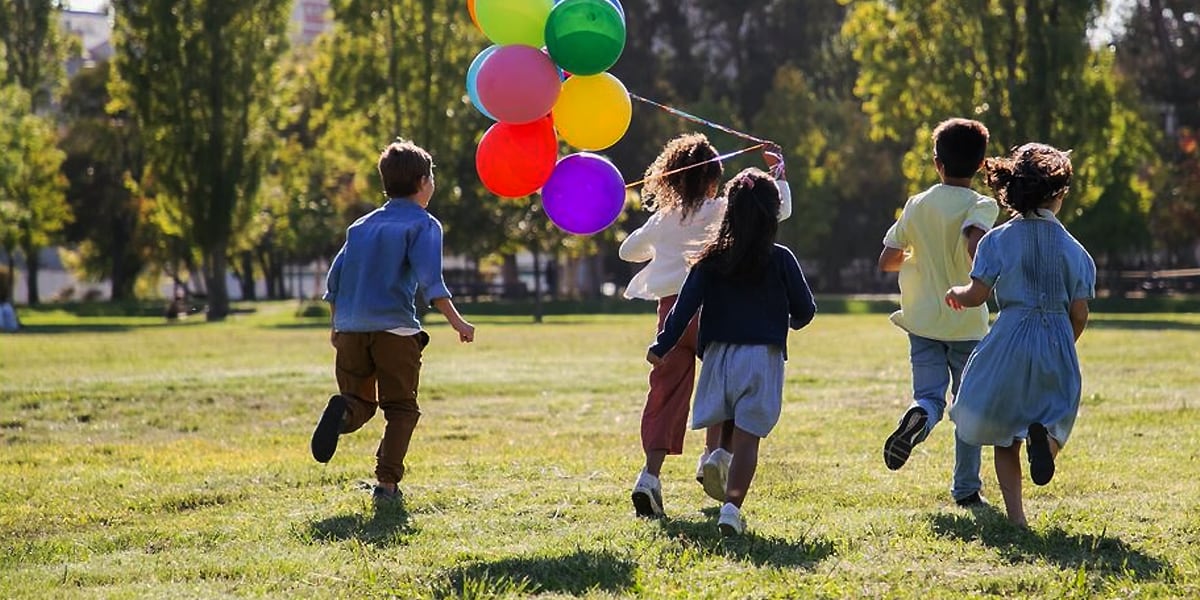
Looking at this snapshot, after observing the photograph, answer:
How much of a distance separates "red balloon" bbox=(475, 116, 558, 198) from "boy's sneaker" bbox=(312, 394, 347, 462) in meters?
1.45

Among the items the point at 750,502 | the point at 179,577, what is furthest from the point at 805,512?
the point at 179,577

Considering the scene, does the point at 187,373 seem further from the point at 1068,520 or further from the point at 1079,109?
the point at 1079,109

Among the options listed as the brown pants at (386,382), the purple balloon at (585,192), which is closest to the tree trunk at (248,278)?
the purple balloon at (585,192)

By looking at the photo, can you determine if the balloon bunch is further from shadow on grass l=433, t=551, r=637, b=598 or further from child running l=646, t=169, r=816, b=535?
shadow on grass l=433, t=551, r=637, b=598

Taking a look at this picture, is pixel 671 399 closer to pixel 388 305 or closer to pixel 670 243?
pixel 670 243

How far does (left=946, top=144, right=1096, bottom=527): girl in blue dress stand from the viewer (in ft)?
19.7

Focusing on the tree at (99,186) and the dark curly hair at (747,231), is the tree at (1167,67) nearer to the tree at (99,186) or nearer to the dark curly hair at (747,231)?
the tree at (99,186)

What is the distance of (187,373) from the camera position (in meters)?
16.6

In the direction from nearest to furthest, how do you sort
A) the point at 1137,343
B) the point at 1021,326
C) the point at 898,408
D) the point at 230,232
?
the point at 1021,326
the point at 898,408
the point at 1137,343
the point at 230,232

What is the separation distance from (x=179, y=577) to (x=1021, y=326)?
3426 mm

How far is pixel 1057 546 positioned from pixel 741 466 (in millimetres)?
1274

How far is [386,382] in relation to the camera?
7.20 meters

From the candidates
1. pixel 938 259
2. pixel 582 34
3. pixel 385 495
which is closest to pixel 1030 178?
pixel 938 259

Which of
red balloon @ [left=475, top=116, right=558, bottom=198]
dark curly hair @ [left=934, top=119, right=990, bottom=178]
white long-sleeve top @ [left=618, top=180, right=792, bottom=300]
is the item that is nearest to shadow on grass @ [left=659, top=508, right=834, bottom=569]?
white long-sleeve top @ [left=618, top=180, right=792, bottom=300]
